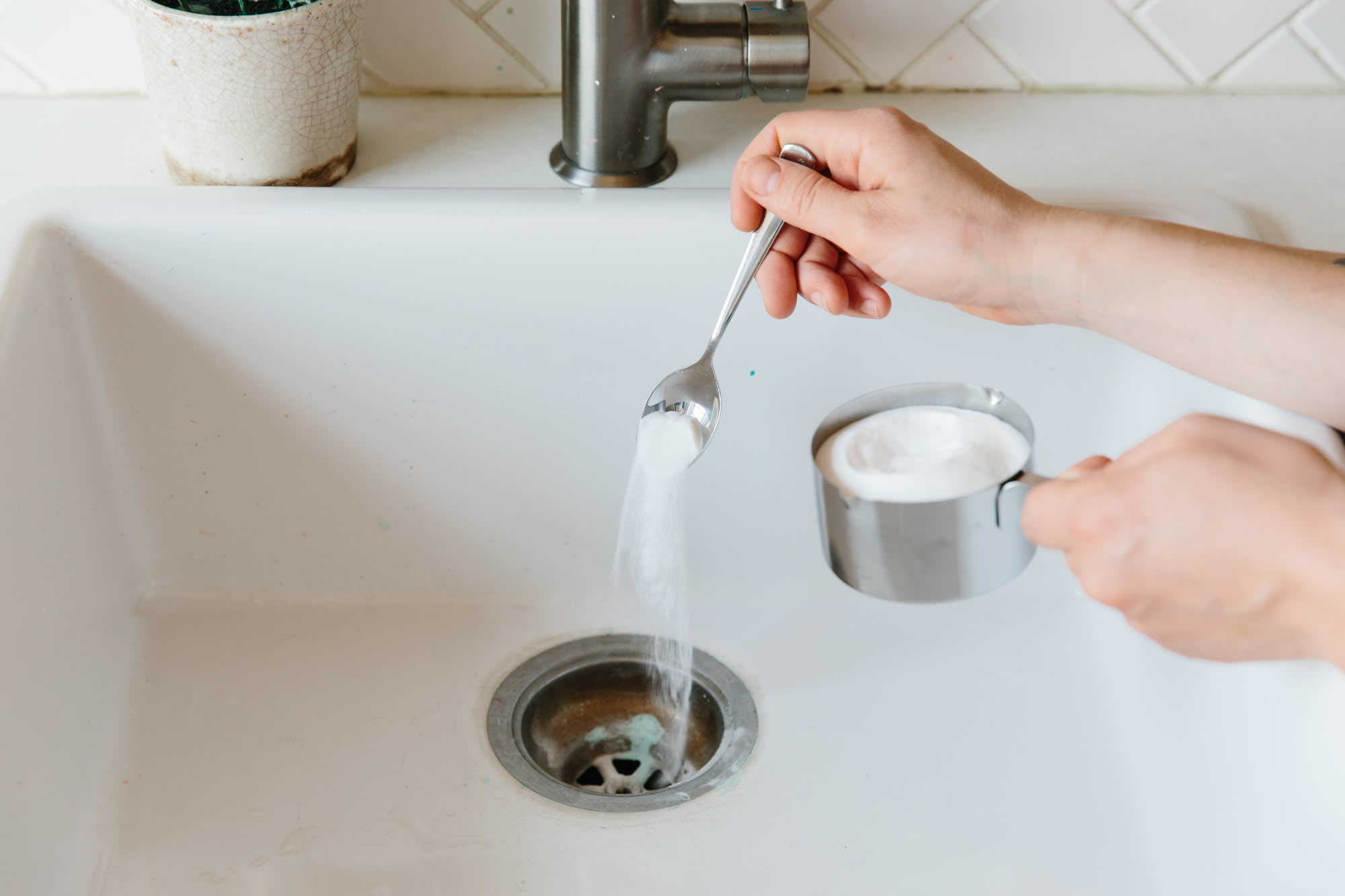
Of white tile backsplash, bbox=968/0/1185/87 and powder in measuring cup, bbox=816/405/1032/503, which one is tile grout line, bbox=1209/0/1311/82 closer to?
white tile backsplash, bbox=968/0/1185/87

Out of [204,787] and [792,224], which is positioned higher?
[792,224]

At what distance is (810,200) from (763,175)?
0.03 metres

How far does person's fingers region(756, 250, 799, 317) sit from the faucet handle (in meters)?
0.12

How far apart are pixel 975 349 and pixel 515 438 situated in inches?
10.6

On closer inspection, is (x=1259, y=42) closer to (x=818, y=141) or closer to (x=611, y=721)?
(x=818, y=141)

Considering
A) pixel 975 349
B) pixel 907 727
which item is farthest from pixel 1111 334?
pixel 907 727

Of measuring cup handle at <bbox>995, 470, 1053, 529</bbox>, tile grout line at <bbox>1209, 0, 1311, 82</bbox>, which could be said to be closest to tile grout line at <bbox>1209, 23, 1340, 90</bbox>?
tile grout line at <bbox>1209, 0, 1311, 82</bbox>

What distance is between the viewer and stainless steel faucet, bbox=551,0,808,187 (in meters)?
0.66

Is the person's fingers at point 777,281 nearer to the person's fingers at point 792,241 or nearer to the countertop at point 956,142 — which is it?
the person's fingers at point 792,241

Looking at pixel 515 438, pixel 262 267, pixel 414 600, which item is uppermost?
pixel 262 267

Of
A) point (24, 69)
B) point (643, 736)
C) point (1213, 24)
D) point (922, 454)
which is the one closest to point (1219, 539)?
point (922, 454)

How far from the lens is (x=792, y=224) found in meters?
0.60

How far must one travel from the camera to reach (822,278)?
61cm

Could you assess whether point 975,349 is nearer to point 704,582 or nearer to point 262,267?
point 704,582
